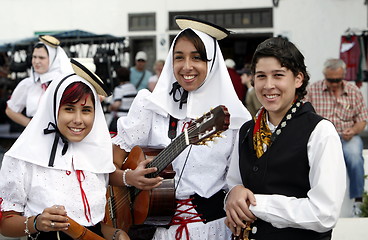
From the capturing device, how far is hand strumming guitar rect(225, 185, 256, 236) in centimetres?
216

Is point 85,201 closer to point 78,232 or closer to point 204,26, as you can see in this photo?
point 78,232

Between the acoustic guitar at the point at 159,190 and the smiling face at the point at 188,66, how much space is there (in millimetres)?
378

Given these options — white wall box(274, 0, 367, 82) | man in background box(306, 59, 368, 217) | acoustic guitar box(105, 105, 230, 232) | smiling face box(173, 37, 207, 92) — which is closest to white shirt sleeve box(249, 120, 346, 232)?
acoustic guitar box(105, 105, 230, 232)

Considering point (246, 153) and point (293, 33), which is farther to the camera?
point (293, 33)

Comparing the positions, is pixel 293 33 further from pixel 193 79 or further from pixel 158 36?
pixel 193 79

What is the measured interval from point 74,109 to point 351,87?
12.7ft

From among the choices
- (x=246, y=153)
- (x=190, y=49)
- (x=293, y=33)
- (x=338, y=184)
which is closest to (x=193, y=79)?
(x=190, y=49)

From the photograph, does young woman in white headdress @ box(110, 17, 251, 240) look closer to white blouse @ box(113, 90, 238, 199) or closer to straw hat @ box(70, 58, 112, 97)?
white blouse @ box(113, 90, 238, 199)

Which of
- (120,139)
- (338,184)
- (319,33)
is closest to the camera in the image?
(338,184)

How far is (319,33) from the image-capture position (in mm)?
10086

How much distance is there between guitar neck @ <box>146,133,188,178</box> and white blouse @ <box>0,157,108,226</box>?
1.15 ft

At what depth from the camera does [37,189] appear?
2.35 m

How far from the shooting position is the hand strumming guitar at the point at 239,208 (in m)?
2.16

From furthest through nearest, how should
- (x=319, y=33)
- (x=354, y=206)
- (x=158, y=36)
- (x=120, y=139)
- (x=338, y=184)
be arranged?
(x=158, y=36) < (x=319, y=33) < (x=354, y=206) < (x=120, y=139) < (x=338, y=184)
